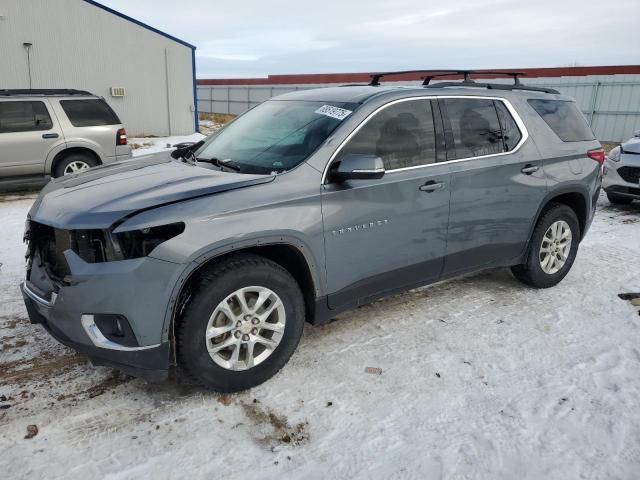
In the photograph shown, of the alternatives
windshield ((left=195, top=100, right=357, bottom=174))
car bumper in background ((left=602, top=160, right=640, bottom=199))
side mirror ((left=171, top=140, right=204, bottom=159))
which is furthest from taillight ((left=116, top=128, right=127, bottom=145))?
car bumper in background ((left=602, top=160, right=640, bottom=199))

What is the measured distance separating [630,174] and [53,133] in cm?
961

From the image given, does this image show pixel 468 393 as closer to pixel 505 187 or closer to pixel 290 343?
pixel 290 343

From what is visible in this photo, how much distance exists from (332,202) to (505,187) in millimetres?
1727

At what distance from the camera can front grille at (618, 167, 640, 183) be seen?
814cm

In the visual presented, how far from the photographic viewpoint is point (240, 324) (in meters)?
3.05

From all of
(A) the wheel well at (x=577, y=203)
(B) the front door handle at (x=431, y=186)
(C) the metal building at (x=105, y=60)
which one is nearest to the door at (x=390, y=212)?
(B) the front door handle at (x=431, y=186)

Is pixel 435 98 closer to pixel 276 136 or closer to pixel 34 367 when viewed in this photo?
pixel 276 136

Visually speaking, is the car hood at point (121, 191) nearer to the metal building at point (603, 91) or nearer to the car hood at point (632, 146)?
the car hood at point (632, 146)

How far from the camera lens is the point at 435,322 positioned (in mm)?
4203

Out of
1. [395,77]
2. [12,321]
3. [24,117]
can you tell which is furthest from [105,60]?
[12,321]

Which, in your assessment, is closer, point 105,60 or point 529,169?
point 529,169

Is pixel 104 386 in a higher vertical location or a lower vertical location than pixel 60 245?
lower

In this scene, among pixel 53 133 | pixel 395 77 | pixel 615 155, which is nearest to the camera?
pixel 615 155

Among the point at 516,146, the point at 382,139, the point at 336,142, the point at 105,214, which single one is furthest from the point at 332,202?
the point at 516,146
